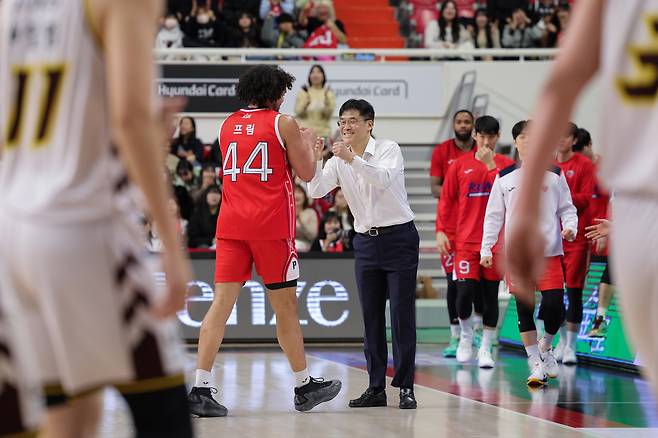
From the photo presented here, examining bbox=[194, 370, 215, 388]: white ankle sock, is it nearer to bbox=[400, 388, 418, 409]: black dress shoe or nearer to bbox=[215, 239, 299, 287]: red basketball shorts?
bbox=[215, 239, 299, 287]: red basketball shorts

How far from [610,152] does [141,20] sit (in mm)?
1131

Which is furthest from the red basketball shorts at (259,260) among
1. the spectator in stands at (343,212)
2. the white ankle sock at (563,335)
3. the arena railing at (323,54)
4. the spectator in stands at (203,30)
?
the spectator in stands at (203,30)

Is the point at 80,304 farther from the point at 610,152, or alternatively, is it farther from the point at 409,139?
the point at 409,139

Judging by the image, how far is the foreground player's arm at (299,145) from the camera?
7902mm

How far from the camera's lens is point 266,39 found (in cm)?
1998

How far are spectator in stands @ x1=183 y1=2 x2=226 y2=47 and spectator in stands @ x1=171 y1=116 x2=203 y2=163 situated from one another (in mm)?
3032

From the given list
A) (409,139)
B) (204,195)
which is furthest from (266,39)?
(204,195)

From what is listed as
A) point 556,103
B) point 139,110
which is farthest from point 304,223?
point 556,103

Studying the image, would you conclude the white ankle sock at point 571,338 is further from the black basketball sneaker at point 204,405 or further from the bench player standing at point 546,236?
the black basketball sneaker at point 204,405

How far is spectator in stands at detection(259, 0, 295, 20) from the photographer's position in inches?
794

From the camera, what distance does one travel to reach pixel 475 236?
11.4 metres

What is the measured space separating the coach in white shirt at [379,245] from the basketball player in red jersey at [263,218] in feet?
1.26

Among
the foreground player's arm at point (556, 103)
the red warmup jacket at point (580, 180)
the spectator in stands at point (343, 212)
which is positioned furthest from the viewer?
the spectator in stands at point (343, 212)

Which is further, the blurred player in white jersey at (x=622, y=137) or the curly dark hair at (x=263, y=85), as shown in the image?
the curly dark hair at (x=263, y=85)
